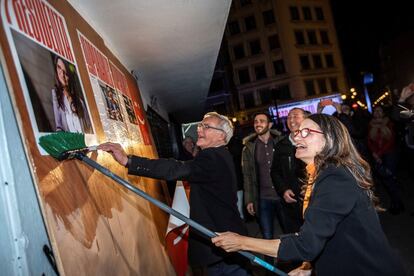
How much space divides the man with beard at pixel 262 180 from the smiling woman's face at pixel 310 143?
2.52 m

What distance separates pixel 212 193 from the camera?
311 centimetres

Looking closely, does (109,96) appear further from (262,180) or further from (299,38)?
(299,38)

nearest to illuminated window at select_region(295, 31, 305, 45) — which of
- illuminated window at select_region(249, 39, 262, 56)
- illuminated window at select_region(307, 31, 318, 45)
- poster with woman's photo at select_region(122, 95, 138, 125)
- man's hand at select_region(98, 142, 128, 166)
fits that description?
illuminated window at select_region(307, 31, 318, 45)

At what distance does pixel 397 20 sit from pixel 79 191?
86.1 feet

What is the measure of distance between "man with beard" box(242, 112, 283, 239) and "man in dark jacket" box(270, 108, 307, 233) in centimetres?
26

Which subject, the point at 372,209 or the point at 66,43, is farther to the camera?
the point at 66,43

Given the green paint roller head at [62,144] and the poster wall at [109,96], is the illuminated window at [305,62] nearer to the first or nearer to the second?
the poster wall at [109,96]

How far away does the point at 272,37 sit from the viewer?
44062mm

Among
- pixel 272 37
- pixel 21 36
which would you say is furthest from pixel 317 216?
pixel 272 37

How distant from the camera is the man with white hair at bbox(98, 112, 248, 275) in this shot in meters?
2.98

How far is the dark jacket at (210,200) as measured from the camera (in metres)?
3.00

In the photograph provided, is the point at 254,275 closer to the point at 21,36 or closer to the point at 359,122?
the point at 21,36

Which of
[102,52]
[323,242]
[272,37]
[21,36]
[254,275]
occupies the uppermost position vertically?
[272,37]

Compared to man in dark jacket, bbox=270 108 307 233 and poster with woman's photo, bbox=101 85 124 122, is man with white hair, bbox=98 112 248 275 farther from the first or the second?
man in dark jacket, bbox=270 108 307 233
